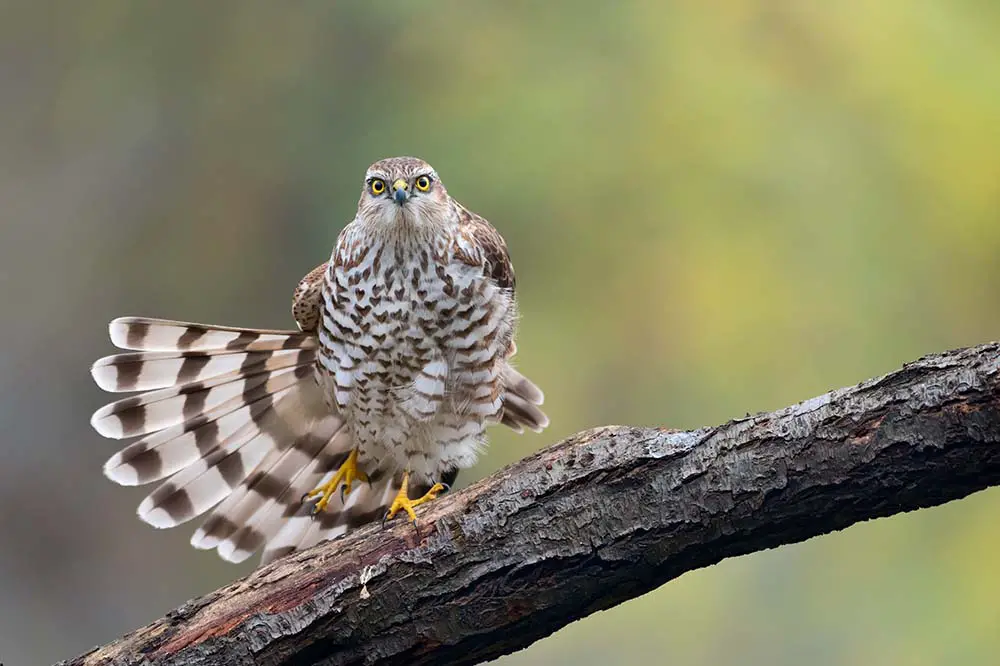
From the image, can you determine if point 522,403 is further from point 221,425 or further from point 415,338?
point 221,425

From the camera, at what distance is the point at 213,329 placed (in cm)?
268

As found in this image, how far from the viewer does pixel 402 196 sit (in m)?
2.45

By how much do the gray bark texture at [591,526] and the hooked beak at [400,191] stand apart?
81 cm

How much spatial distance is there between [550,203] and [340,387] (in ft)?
4.40

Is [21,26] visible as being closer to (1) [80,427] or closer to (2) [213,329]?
(1) [80,427]

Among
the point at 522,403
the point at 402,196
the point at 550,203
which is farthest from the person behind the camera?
the point at 550,203

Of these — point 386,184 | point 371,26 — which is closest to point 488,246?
point 386,184

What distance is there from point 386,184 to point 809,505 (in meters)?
1.36

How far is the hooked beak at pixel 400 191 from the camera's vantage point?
2453 mm

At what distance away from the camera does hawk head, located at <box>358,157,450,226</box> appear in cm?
247

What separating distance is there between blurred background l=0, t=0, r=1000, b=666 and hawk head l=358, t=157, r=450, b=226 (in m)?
1.01

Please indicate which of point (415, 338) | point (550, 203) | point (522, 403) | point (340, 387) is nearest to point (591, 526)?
point (415, 338)

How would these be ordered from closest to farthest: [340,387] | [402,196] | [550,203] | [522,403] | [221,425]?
[402,196] → [340,387] → [221,425] → [522,403] → [550,203]

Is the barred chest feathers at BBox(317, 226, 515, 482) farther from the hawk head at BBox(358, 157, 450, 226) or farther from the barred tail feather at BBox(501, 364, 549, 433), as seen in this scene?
the barred tail feather at BBox(501, 364, 549, 433)
